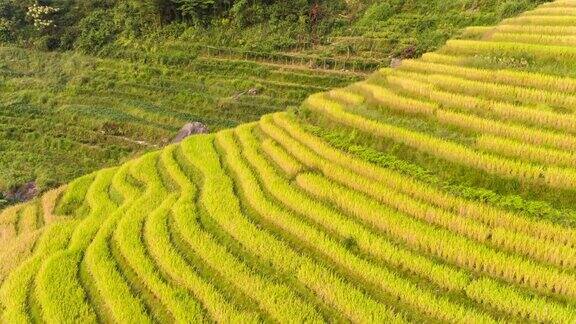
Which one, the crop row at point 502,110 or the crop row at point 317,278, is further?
the crop row at point 502,110

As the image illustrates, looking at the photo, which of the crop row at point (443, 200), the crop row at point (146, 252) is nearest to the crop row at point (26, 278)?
the crop row at point (146, 252)

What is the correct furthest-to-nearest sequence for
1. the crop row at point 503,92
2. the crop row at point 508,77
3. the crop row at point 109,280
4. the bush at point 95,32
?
the bush at point 95,32 → the crop row at point 508,77 → the crop row at point 503,92 → the crop row at point 109,280

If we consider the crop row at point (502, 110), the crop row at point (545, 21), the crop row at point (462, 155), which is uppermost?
the crop row at point (545, 21)

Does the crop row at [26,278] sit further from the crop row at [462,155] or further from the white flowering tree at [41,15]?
the white flowering tree at [41,15]

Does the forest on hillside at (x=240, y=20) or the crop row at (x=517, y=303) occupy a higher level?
the forest on hillside at (x=240, y=20)

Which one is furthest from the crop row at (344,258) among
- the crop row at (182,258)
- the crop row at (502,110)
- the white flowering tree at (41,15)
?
the white flowering tree at (41,15)

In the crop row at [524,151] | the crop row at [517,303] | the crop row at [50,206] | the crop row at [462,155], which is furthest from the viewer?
the crop row at [50,206]

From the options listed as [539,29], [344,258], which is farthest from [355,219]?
[539,29]
